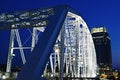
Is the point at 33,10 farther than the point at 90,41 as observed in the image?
No

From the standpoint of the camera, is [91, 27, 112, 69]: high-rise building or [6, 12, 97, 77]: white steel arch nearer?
[6, 12, 97, 77]: white steel arch

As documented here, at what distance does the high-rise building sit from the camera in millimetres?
176500

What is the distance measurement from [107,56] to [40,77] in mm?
190643

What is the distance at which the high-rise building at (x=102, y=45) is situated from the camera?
579 ft

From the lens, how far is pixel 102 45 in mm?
188125

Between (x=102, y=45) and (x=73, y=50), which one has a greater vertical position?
(x=102, y=45)

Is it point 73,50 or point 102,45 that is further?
point 102,45

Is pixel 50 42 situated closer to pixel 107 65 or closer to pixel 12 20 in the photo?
pixel 12 20

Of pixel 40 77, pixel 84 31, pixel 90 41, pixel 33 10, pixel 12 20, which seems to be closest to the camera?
pixel 40 77

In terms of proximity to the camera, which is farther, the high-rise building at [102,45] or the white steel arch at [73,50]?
the high-rise building at [102,45]

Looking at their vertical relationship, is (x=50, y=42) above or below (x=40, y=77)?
above

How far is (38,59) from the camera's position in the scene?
12188mm

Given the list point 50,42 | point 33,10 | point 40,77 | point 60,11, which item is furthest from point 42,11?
point 40,77

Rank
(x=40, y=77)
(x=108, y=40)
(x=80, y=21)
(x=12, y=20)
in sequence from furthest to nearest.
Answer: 1. (x=108, y=40)
2. (x=80, y=21)
3. (x=12, y=20)
4. (x=40, y=77)
